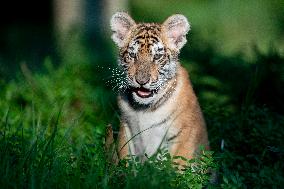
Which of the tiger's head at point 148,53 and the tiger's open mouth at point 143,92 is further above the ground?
the tiger's head at point 148,53

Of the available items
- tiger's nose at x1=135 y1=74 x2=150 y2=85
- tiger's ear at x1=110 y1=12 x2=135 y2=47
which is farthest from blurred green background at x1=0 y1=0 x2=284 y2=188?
tiger's nose at x1=135 y1=74 x2=150 y2=85

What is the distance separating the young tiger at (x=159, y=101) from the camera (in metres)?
6.67

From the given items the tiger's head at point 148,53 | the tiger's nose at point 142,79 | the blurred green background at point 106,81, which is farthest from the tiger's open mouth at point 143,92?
the blurred green background at point 106,81

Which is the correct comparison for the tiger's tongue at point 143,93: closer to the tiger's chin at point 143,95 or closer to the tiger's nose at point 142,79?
the tiger's chin at point 143,95

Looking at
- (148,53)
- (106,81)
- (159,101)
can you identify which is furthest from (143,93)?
(106,81)

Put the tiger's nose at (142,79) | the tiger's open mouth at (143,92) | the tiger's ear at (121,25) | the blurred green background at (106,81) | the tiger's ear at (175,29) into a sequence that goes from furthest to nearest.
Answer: the tiger's ear at (121,25), the tiger's ear at (175,29), the tiger's open mouth at (143,92), the tiger's nose at (142,79), the blurred green background at (106,81)

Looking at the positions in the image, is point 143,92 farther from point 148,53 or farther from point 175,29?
point 175,29

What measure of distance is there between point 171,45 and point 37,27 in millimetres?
8299

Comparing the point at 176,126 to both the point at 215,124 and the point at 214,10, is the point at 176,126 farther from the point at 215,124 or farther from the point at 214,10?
the point at 214,10

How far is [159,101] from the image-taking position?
675 cm

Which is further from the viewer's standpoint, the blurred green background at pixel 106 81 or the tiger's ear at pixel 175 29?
the tiger's ear at pixel 175 29

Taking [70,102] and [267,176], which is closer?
[267,176]

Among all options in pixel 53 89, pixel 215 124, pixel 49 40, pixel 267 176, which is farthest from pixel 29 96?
pixel 49 40

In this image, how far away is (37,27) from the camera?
14.9 m
